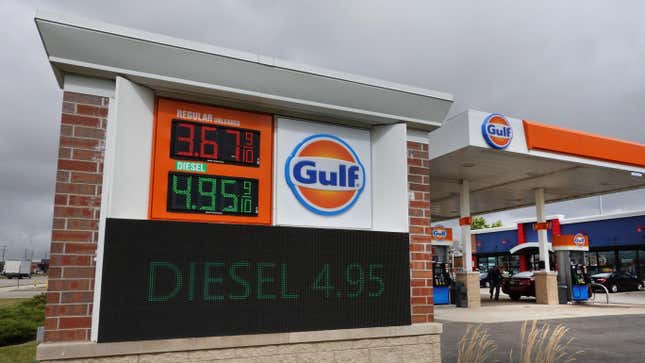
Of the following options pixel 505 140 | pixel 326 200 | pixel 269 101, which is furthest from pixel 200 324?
pixel 505 140

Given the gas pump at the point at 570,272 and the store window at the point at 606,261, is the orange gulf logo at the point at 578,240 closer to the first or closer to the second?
the gas pump at the point at 570,272

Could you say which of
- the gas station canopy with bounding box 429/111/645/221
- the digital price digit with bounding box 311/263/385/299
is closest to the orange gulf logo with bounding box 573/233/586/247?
the gas station canopy with bounding box 429/111/645/221

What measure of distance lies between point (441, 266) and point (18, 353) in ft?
51.2

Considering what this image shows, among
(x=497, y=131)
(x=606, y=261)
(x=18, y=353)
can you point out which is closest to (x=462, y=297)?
(x=497, y=131)

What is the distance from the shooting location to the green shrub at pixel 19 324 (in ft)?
38.3

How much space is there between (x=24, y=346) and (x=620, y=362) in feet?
38.8

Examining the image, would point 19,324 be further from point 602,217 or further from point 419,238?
point 602,217

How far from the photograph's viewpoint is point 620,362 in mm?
8609

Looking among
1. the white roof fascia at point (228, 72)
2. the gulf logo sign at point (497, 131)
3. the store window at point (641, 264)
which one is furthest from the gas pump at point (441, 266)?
the store window at point (641, 264)

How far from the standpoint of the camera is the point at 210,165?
5422 mm

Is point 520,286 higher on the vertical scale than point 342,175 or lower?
lower

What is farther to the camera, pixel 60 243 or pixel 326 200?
pixel 326 200

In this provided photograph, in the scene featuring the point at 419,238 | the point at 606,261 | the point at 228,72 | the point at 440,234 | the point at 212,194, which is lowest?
the point at 606,261

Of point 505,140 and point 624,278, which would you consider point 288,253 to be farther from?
point 624,278
